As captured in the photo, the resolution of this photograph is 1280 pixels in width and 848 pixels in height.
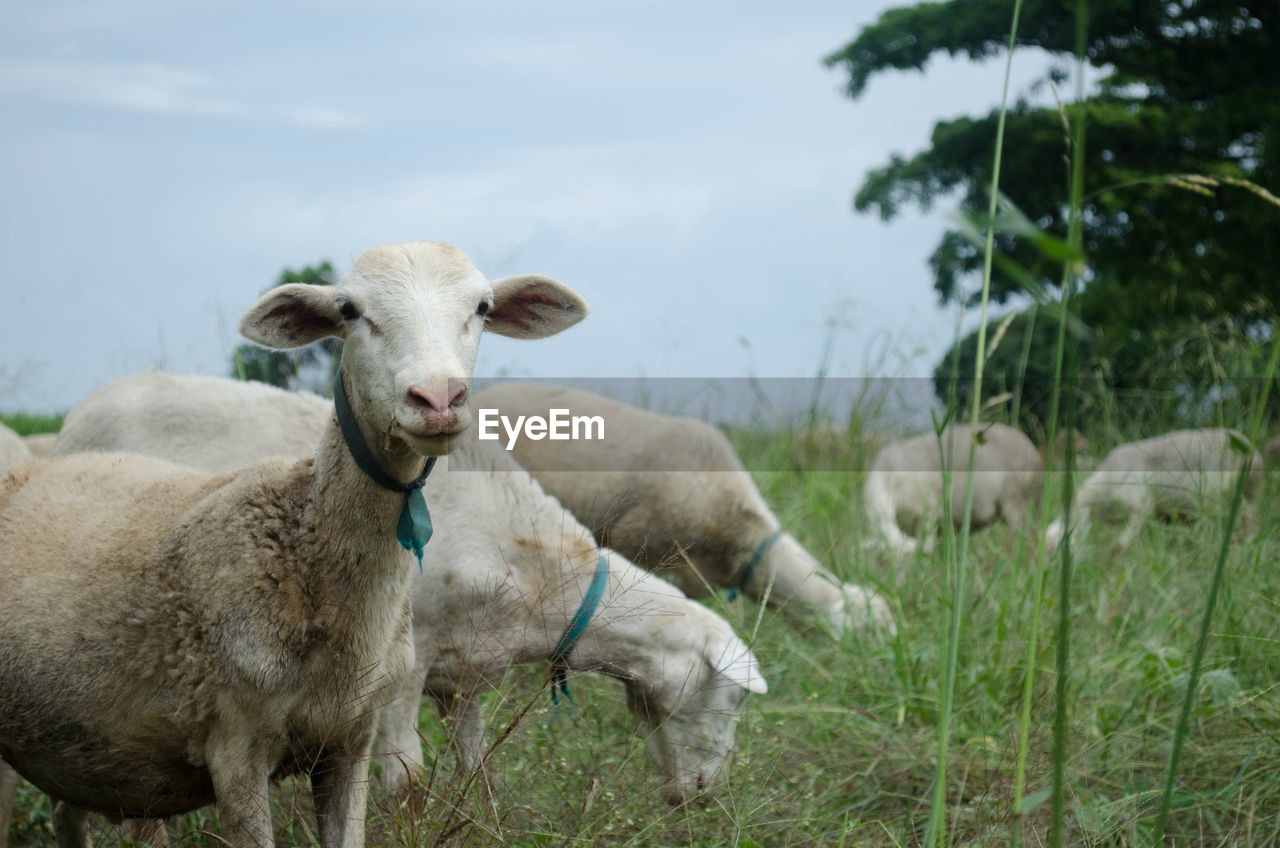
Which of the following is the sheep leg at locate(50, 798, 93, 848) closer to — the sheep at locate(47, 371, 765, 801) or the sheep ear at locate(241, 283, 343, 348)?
the sheep at locate(47, 371, 765, 801)

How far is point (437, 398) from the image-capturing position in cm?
209

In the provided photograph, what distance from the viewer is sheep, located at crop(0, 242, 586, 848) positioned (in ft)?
7.50

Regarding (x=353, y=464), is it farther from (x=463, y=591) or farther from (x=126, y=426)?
(x=126, y=426)

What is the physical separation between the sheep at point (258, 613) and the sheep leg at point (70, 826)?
648mm

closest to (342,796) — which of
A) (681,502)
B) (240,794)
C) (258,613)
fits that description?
(240,794)

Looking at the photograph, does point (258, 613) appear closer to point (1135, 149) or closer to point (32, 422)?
point (32, 422)

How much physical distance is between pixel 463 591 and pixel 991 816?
1.69 metres

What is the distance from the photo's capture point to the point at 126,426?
399cm

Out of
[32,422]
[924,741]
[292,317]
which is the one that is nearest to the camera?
[292,317]

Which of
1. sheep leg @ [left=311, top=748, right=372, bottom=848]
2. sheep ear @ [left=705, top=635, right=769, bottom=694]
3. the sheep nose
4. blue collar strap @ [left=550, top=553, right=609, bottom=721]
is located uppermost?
the sheep nose

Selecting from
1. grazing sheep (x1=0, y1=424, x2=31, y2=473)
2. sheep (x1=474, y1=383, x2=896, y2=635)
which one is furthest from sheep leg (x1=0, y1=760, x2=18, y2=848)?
sheep (x1=474, y1=383, x2=896, y2=635)

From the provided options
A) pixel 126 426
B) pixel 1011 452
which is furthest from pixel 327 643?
pixel 1011 452

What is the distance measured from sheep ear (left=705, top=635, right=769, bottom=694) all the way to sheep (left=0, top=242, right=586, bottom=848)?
1.20 metres

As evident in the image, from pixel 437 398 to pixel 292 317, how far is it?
65 centimetres
